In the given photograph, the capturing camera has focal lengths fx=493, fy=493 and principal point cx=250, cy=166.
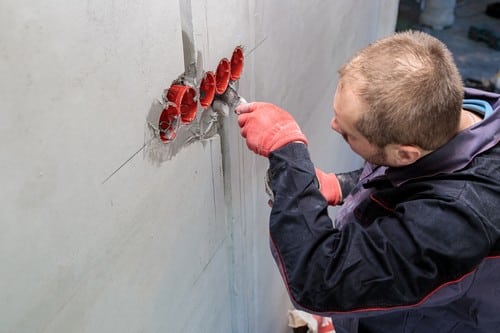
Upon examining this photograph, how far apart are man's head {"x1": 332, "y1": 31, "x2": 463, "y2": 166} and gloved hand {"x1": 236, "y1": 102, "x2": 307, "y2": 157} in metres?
0.11

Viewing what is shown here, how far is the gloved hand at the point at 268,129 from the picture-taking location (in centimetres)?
98

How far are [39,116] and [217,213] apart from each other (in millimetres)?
654

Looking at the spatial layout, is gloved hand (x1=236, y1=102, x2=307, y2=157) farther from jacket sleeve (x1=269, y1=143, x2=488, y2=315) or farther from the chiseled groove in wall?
the chiseled groove in wall

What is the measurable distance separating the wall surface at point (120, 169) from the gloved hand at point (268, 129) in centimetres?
10

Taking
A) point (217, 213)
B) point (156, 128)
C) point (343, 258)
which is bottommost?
point (217, 213)

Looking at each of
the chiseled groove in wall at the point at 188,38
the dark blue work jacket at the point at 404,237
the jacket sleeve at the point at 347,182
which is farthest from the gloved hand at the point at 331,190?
the chiseled groove in wall at the point at 188,38

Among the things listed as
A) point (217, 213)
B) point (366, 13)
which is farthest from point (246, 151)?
point (366, 13)

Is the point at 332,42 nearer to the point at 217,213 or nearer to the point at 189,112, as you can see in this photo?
the point at 217,213

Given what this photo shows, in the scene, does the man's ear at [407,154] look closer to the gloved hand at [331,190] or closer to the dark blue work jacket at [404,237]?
the dark blue work jacket at [404,237]

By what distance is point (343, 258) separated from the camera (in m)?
0.87

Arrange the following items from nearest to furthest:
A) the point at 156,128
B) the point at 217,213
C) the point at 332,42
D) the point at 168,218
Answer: the point at 156,128
the point at 168,218
the point at 217,213
the point at 332,42

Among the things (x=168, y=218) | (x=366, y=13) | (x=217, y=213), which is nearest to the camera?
(x=168, y=218)

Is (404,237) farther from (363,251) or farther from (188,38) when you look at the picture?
(188,38)

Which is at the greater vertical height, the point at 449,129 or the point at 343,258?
the point at 449,129
